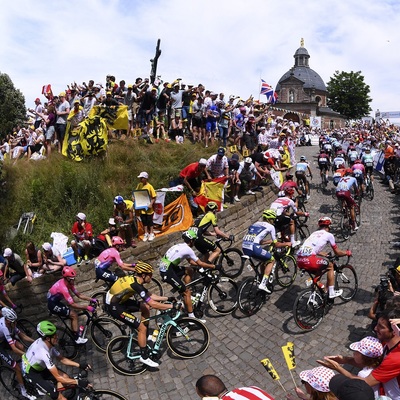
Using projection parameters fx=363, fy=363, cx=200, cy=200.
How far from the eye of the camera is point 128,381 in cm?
651

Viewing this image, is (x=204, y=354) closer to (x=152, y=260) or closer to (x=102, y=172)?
(x=152, y=260)

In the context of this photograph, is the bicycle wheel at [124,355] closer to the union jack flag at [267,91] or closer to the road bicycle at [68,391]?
the road bicycle at [68,391]

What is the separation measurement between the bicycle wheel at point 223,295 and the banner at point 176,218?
2.62 metres

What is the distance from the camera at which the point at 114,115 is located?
13945mm

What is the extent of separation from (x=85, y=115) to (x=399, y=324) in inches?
497

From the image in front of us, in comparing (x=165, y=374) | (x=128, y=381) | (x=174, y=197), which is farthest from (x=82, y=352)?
(x=174, y=197)

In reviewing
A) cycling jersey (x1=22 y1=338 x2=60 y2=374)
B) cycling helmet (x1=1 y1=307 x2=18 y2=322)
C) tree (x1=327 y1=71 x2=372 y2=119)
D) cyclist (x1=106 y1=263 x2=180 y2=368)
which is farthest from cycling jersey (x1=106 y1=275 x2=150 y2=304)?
tree (x1=327 y1=71 x2=372 y2=119)

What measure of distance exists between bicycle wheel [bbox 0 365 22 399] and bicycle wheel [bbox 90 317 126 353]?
5.05ft

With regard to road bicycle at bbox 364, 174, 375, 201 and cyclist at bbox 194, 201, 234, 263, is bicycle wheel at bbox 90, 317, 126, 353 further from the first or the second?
road bicycle at bbox 364, 174, 375, 201

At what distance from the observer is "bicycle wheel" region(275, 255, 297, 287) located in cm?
875

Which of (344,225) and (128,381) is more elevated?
(344,225)

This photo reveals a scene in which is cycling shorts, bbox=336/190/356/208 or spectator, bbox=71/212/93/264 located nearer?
spectator, bbox=71/212/93/264

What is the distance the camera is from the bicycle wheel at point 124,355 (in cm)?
664

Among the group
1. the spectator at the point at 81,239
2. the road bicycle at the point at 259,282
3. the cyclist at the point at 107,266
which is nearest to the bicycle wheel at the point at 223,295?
the road bicycle at the point at 259,282
